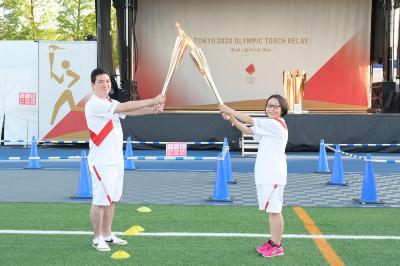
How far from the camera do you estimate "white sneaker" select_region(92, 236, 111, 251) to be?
227 inches

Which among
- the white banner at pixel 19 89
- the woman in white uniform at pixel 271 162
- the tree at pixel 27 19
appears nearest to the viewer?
the woman in white uniform at pixel 271 162

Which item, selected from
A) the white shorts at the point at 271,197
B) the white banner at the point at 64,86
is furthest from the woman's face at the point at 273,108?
the white banner at the point at 64,86

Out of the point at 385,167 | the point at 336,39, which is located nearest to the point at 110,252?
the point at 385,167

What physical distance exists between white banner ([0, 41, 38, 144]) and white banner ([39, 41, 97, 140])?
0.31m

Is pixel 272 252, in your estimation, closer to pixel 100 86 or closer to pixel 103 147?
pixel 103 147

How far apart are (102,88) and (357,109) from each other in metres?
19.1

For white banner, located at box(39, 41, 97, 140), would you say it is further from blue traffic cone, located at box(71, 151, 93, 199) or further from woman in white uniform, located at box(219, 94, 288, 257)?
woman in white uniform, located at box(219, 94, 288, 257)

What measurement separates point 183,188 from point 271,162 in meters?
4.77

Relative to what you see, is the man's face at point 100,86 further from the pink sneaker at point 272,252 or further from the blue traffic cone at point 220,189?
the blue traffic cone at point 220,189

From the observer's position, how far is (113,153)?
5.77 metres

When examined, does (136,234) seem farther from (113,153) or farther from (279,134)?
(279,134)

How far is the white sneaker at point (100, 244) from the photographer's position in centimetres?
577

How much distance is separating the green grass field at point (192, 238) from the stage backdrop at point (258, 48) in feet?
50.2

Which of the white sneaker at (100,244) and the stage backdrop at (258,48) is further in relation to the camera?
the stage backdrop at (258,48)
